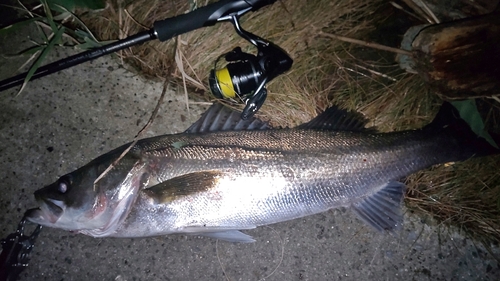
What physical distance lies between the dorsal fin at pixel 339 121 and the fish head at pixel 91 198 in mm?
1319

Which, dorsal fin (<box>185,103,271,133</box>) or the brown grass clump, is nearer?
dorsal fin (<box>185,103,271,133</box>)

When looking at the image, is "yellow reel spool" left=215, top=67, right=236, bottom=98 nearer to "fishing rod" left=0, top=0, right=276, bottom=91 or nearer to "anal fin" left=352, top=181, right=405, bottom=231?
"fishing rod" left=0, top=0, right=276, bottom=91

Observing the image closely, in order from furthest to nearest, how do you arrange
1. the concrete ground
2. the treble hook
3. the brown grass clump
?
1. the brown grass clump
2. the concrete ground
3. the treble hook

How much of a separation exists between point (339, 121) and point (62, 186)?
193 cm

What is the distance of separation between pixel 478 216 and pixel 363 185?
1.28 metres

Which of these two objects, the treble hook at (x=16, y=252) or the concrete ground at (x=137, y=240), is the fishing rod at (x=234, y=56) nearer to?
the concrete ground at (x=137, y=240)

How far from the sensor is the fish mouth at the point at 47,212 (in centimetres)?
196

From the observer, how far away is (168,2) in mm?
2623

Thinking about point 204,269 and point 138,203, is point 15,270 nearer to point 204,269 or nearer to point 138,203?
point 138,203

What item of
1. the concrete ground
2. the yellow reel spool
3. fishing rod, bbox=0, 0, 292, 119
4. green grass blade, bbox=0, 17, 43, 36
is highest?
green grass blade, bbox=0, 17, 43, 36

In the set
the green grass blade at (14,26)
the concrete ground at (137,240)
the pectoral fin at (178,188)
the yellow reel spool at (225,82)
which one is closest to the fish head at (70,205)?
the pectoral fin at (178,188)

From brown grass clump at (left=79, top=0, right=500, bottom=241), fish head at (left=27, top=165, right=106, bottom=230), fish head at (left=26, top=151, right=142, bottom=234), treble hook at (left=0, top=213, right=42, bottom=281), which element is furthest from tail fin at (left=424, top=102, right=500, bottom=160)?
treble hook at (left=0, top=213, right=42, bottom=281)

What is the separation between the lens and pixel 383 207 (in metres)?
2.38

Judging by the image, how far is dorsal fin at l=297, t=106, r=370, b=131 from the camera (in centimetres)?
231
